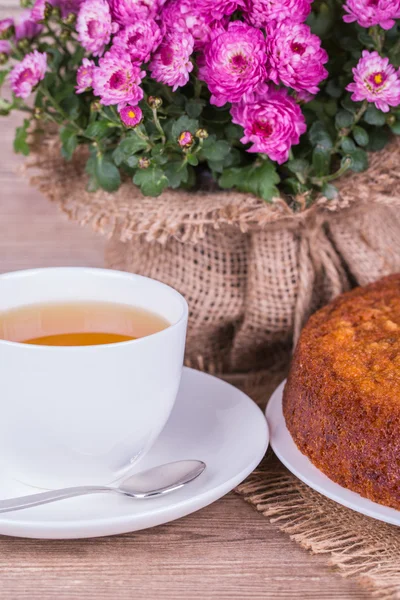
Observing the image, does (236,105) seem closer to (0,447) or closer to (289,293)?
Result: (289,293)

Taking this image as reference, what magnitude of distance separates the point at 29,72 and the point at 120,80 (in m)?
0.15

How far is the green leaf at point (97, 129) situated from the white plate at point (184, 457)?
0.33 meters

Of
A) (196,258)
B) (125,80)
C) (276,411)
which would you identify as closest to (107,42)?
(125,80)

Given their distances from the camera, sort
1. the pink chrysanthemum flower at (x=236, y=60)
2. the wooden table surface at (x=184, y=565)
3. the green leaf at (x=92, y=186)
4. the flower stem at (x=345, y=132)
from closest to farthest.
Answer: the wooden table surface at (x=184, y=565)
the pink chrysanthemum flower at (x=236, y=60)
the flower stem at (x=345, y=132)
the green leaf at (x=92, y=186)

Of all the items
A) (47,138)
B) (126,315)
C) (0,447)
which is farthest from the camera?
(47,138)

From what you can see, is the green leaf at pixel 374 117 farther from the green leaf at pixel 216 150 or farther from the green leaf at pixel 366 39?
the green leaf at pixel 216 150

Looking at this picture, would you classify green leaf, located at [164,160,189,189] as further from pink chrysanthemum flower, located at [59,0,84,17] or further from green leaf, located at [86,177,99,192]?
pink chrysanthemum flower, located at [59,0,84,17]

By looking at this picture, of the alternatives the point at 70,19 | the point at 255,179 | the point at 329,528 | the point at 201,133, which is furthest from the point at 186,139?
the point at 329,528

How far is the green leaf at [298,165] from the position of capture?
101 centimetres

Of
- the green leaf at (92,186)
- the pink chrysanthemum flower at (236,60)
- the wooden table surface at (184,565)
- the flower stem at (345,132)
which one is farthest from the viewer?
the green leaf at (92,186)

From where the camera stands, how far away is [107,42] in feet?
3.15

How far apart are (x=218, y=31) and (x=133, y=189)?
0.89 ft

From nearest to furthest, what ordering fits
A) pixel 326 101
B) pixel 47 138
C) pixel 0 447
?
pixel 0 447, pixel 326 101, pixel 47 138

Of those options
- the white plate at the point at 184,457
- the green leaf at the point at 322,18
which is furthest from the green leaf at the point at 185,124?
the white plate at the point at 184,457
